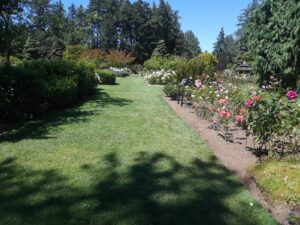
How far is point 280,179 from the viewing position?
15.4 feet

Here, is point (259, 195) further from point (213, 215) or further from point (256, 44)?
point (256, 44)

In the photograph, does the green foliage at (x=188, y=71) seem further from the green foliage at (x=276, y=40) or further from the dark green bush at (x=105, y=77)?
the dark green bush at (x=105, y=77)

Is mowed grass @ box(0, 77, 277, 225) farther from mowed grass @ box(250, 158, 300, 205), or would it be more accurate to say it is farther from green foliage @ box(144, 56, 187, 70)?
green foliage @ box(144, 56, 187, 70)

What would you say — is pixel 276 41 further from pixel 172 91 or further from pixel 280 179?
pixel 172 91

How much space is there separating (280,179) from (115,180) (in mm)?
2112

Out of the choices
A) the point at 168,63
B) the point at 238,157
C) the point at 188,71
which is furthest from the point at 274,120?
the point at 168,63

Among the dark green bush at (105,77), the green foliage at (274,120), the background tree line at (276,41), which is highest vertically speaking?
the background tree line at (276,41)

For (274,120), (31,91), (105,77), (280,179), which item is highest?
(31,91)

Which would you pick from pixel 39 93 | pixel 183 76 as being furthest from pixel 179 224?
pixel 183 76

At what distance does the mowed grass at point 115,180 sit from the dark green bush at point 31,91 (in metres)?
0.77

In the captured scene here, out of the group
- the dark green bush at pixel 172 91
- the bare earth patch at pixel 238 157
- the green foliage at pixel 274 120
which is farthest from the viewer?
the dark green bush at pixel 172 91

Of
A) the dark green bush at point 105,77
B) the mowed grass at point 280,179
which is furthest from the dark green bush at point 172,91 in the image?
the mowed grass at point 280,179

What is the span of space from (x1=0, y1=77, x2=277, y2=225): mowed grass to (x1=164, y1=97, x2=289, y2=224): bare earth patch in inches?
5.9

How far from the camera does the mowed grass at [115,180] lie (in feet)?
12.8
